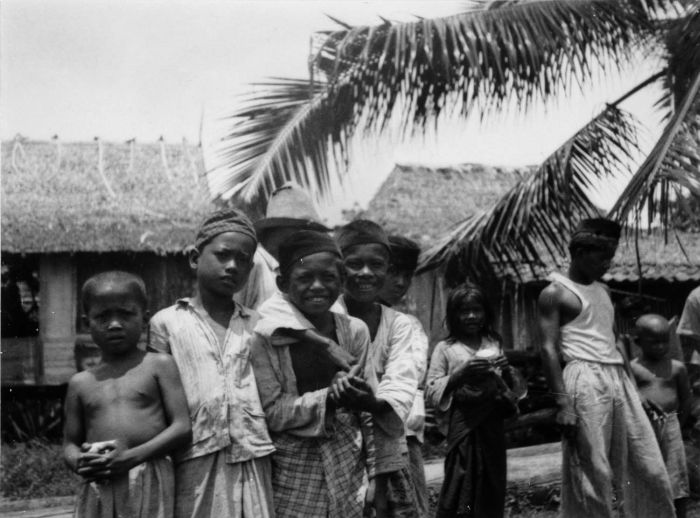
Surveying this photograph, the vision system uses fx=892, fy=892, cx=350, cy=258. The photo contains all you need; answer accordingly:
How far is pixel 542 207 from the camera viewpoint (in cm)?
693

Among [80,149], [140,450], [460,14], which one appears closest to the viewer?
[140,450]

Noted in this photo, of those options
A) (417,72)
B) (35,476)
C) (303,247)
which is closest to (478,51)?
(417,72)

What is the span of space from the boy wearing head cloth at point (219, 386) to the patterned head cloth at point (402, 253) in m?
1.18

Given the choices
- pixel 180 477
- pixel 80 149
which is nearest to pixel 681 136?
pixel 180 477

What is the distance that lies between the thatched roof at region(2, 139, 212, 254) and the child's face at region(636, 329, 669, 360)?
6614 millimetres

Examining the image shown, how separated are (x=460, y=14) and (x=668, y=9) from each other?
1718mm

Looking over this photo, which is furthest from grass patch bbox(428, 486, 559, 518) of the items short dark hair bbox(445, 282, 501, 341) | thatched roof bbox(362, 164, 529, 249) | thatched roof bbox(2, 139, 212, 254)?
thatched roof bbox(362, 164, 529, 249)

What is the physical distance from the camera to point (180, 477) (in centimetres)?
288

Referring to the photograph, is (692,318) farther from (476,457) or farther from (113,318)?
(113,318)

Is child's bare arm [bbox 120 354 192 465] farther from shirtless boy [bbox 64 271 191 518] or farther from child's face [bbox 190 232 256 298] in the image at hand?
child's face [bbox 190 232 256 298]

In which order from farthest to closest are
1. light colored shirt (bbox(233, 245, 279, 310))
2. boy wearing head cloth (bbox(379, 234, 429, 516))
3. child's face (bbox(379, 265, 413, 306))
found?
child's face (bbox(379, 265, 413, 306))
light colored shirt (bbox(233, 245, 279, 310))
boy wearing head cloth (bbox(379, 234, 429, 516))

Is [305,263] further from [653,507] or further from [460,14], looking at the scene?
[460,14]

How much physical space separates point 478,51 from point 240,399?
459 centimetres

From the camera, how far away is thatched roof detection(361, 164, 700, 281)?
39.1ft
